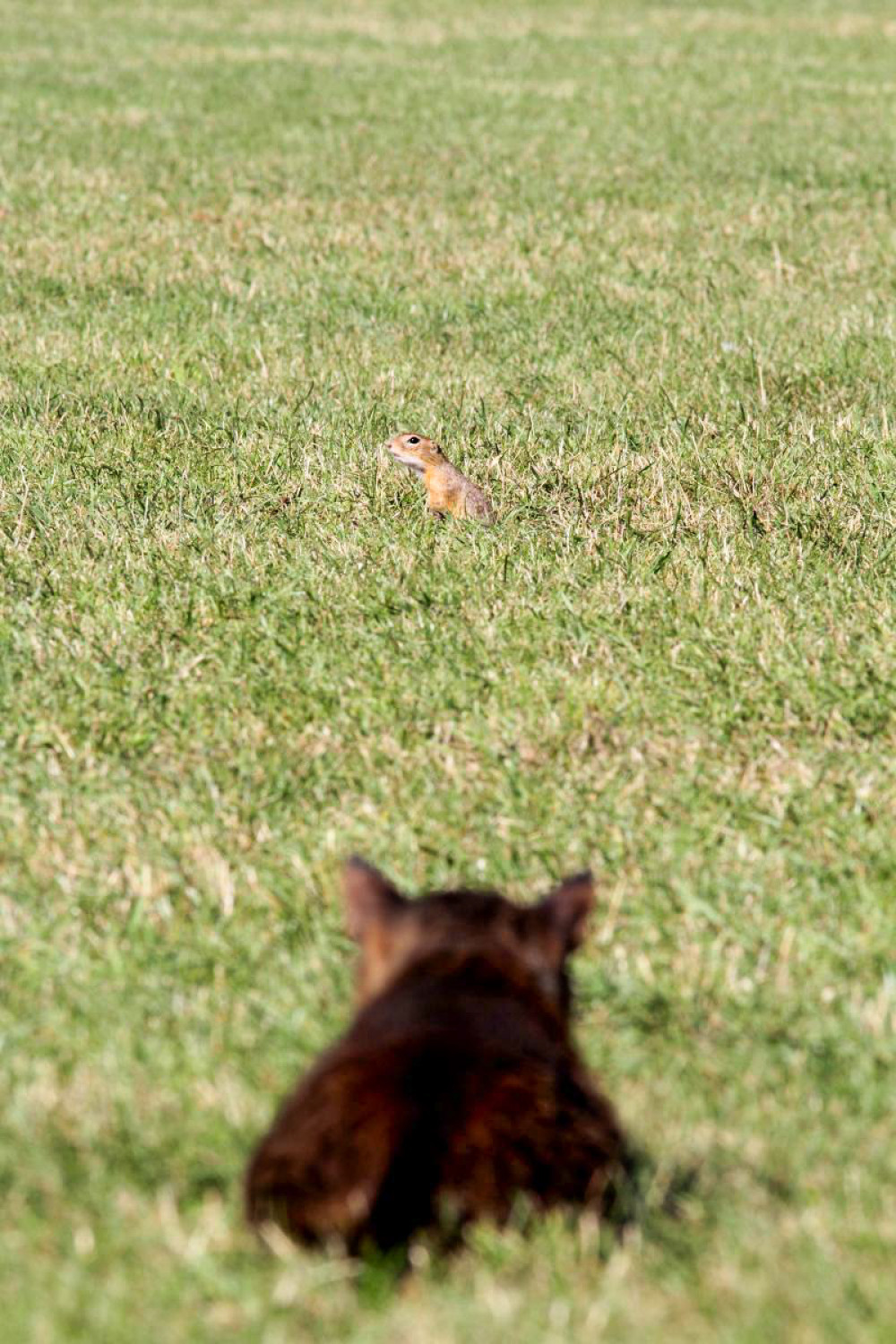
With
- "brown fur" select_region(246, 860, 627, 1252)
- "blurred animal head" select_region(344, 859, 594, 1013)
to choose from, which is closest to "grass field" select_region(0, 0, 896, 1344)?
"brown fur" select_region(246, 860, 627, 1252)

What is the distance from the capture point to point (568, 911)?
3158mm

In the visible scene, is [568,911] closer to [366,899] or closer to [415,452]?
[366,899]

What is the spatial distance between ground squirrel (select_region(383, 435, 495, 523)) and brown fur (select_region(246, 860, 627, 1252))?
387cm

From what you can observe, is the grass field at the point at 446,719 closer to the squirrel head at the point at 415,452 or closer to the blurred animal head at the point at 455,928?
the squirrel head at the point at 415,452

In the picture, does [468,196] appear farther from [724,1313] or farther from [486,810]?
[724,1313]

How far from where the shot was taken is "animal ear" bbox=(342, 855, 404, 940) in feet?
10.3

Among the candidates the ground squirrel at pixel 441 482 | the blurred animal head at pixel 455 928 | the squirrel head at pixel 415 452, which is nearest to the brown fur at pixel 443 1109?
the blurred animal head at pixel 455 928

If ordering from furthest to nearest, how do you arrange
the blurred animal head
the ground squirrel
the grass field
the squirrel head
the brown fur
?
the squirrel head < the ground squirrel < the blurred animal head < the grass field < the brown fur

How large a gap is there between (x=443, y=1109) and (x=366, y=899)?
0.54 metres

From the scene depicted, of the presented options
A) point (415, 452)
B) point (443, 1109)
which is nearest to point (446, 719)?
point (415, 452)

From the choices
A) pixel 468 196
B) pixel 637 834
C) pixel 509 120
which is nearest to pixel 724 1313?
pixel 637 834

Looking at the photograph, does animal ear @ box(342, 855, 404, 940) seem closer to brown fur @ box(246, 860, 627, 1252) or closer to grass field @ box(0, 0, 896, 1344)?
brown fur @ box(246, 860, 627, 1252)

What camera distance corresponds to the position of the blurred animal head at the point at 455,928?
10.1 ft

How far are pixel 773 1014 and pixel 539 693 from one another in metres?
1.70
